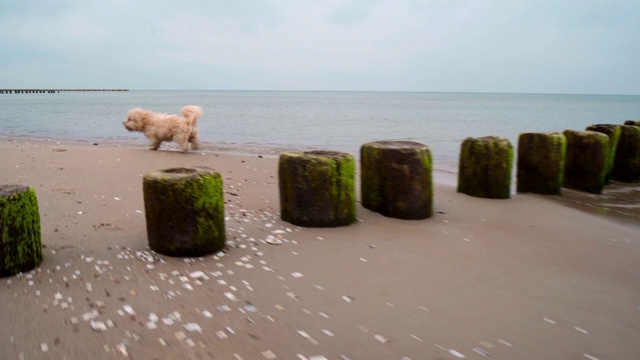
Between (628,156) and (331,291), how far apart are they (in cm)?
897

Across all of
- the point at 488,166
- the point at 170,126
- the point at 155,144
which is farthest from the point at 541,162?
the point at 155,144

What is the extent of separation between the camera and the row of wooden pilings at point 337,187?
304 cm

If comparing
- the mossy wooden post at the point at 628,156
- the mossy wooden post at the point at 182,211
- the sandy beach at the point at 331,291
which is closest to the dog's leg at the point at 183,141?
the sandy beach at the point at 331,291

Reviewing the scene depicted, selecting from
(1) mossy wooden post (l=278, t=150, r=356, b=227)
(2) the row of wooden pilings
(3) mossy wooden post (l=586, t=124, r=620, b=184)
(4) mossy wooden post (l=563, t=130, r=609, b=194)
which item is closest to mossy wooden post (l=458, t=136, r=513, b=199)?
(2) the row of wooden pilings

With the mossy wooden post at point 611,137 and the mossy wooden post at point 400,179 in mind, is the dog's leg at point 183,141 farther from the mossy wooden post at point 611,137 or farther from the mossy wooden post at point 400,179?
A: the mossy wooden post at point 611,137

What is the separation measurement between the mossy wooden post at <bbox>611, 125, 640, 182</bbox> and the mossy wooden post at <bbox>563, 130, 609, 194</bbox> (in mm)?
2116

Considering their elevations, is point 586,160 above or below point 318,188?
below

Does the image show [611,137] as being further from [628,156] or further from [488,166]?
[488,166]

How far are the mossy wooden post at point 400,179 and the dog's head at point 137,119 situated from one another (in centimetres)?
701

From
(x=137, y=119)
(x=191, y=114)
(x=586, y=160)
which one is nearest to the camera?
(x=586, y=160)

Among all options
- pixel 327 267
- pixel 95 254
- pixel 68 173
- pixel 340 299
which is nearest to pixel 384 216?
pixel 327 267

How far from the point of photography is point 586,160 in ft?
24.2

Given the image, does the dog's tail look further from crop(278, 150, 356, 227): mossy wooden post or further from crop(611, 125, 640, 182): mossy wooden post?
crop(611, 125, 640, 182): mossy wooden post

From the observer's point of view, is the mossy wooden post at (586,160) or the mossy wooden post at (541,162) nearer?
the mossy wooden post at (541,162)
